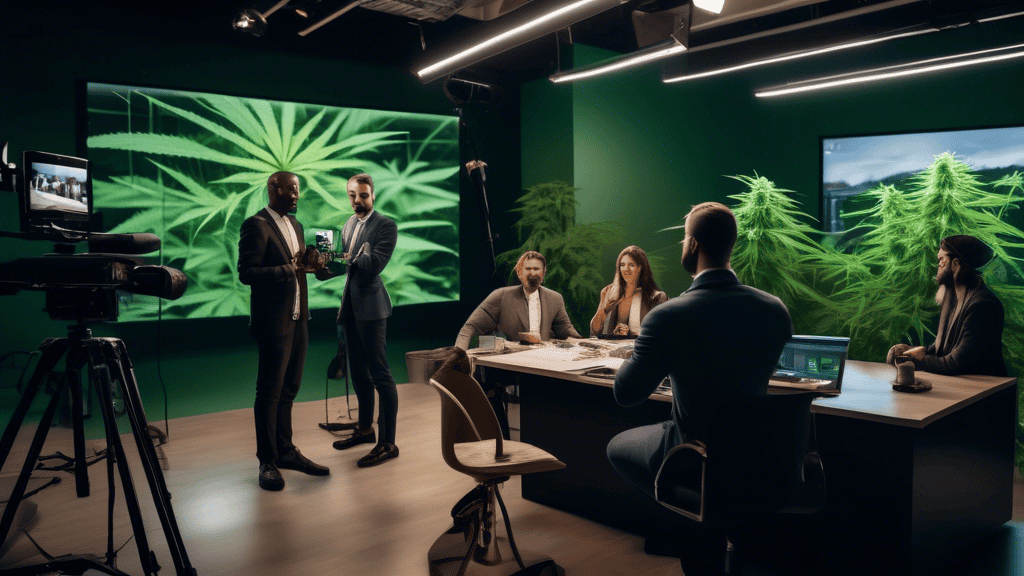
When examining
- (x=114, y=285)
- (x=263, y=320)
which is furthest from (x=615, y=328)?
(x=114, y=285)

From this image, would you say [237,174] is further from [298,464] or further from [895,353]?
[895,353]

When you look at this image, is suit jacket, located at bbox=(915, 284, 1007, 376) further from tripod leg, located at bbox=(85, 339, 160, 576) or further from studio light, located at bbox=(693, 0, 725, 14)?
tripod leg, located at bbox=(85, 339, 160, 576)

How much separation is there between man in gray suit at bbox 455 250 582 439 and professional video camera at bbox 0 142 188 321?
2.47m

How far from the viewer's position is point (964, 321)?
3.25m

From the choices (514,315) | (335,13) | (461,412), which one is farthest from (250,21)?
(461,412)

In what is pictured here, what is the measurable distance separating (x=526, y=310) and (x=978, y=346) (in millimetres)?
2503

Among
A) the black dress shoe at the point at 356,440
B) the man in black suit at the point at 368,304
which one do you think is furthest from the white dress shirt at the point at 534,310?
the black dress shoe at the point at 356,440

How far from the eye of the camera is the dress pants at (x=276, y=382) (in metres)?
3.70

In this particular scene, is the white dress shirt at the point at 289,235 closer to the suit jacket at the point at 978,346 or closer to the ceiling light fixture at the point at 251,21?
the ceiling light fixture at the point at 251,21

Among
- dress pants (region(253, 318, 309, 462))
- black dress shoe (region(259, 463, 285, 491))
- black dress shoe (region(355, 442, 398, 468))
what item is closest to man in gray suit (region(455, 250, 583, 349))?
black dress shoe (region(355, 442, 398, 468))

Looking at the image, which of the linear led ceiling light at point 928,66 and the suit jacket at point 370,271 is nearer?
the suit jacket at point 370,271

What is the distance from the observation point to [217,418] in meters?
5.53

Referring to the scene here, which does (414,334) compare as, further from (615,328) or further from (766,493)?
(766,493)

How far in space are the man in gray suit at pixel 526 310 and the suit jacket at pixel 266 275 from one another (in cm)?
127
